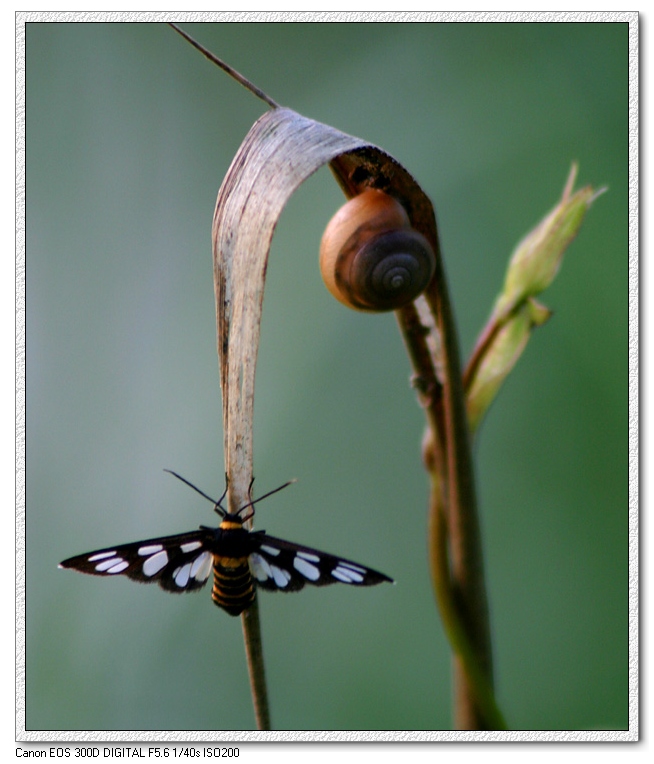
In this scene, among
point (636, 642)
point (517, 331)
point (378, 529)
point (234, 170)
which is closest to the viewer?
point (234, 170)

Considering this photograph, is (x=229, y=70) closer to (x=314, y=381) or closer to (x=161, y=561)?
(x=161, y=561)

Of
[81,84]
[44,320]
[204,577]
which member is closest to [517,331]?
[204,577]

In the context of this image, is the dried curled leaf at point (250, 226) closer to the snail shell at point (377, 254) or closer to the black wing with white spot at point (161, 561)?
the snail shell at point (377, 254)

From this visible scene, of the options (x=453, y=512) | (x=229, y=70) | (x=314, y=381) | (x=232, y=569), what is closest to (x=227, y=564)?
(x=232, y=569)

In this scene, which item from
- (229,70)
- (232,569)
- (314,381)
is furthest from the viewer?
(314,381)

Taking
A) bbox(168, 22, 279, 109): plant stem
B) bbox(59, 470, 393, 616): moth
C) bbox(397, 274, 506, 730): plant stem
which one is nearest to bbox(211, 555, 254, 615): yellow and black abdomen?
bbox(59, 470, 393, 616): moth

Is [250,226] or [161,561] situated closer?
[250,226]

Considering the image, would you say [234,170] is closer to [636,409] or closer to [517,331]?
[517,331]
